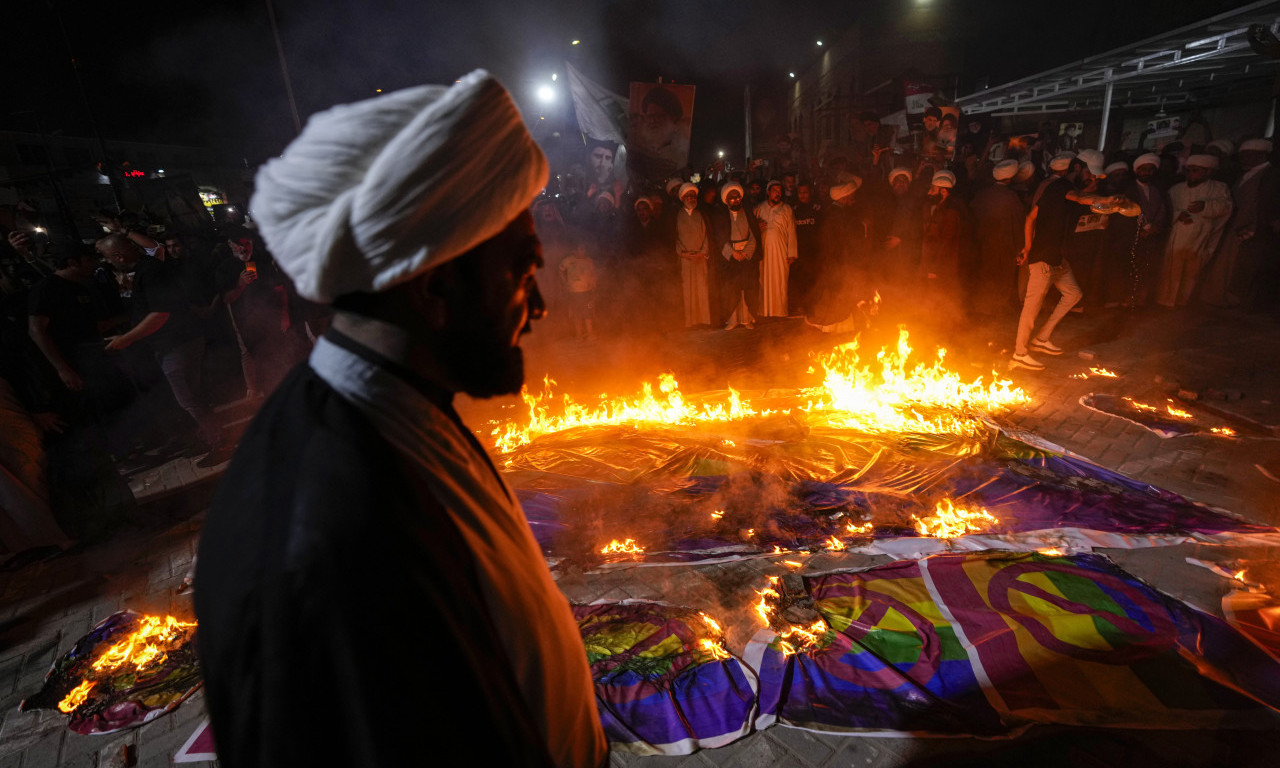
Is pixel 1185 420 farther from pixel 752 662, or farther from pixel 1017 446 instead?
pixel 752 662

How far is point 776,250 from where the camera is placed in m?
9.74

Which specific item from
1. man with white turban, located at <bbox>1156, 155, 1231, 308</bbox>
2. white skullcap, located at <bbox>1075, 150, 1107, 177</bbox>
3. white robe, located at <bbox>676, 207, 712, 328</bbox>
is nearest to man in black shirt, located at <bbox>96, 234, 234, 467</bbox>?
white robe, located at <bbox>676, 207, 712, 328</bbox>

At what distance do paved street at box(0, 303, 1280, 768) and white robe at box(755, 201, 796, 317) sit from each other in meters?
1.02

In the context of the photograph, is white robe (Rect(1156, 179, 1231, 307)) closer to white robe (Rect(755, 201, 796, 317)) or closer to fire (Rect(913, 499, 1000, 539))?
white robe (Rect(755, 201, 796, 317))

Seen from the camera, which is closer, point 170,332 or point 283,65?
point 170,332

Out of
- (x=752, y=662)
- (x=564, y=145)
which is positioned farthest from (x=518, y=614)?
(x=564, y=145)

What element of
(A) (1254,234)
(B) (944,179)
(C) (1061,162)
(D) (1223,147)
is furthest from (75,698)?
(D) (1223,147)

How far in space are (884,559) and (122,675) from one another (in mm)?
4895

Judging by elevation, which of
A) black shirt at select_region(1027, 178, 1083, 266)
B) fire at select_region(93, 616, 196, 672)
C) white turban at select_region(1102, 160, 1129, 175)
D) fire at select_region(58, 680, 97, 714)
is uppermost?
white turban at select_region(1102, 160, 1129, 175)

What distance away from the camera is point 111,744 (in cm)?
296

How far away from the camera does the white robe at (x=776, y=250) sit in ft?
31.6

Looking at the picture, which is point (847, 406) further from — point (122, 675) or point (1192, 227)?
point (1192, 227)

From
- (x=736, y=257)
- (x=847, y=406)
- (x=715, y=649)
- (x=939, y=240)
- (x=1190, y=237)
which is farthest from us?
(x=736, y=257)

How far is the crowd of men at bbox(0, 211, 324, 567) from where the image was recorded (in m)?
4.88
